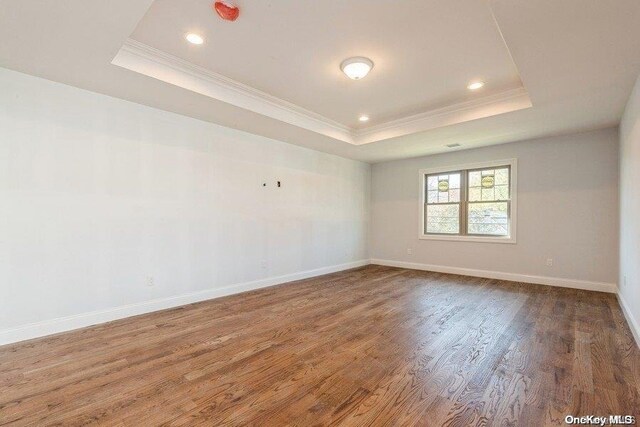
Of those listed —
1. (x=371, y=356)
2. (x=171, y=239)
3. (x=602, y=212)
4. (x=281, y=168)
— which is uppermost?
(x=281, y=168)

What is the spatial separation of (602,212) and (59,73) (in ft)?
23.8

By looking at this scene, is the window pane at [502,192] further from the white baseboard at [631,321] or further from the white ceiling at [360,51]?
the white baseboard at [631,321]

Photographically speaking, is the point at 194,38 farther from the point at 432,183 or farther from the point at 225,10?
the point at 432,183

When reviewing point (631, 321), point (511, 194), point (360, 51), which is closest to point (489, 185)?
point (511, 194)

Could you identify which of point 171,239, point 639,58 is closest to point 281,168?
point 171,239

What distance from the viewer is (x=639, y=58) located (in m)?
2.55

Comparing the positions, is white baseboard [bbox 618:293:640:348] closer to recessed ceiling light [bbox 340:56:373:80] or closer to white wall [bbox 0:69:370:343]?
recessed ceiling light [bbox 340:56:373:80]

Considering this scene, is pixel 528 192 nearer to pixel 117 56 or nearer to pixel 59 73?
pixel 117 56

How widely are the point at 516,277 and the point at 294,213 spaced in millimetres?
4176

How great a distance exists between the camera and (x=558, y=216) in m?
4.93

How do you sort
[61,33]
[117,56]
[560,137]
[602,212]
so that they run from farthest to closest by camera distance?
[560,137], [602,212], [117,56], [61,33]

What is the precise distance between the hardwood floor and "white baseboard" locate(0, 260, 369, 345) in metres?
0.14

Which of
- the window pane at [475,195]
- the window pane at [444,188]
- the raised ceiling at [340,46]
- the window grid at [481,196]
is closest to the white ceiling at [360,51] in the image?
the raised ceiling at [340,46]

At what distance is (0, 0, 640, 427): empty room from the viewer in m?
1.98
